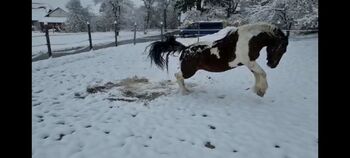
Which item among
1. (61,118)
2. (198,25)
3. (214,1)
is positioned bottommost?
(61,118)

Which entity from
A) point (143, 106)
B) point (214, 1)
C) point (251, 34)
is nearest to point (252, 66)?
point (251, 34)

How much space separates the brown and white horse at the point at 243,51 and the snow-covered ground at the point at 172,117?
18.6 inches

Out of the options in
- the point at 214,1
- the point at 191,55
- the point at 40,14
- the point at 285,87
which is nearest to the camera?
the point at 191,55

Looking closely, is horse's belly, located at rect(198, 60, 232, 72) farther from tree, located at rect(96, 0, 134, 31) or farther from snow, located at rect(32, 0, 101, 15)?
snow, located at rect(32, 0, 101, 15)

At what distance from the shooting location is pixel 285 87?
18.0 ft

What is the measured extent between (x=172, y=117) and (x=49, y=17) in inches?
1810

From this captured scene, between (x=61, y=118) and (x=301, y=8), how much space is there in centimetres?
1599

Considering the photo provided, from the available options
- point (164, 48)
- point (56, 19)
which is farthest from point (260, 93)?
point (56, 19)

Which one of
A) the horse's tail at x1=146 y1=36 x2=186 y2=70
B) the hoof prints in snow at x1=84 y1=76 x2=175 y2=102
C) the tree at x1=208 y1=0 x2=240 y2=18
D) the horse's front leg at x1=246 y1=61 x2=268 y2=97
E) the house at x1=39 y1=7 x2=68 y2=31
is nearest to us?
the horse's front leg at x1=246 y1=61 x2=268 y2=97

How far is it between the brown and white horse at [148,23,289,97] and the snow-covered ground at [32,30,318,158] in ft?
1.55

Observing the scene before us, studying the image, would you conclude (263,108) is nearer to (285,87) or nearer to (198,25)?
(285,87)

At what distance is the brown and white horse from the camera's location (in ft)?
14.7

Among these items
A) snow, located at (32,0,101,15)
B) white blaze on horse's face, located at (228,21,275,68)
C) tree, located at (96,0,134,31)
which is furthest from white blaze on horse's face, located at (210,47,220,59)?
snow, located at (32,0,101,15)
